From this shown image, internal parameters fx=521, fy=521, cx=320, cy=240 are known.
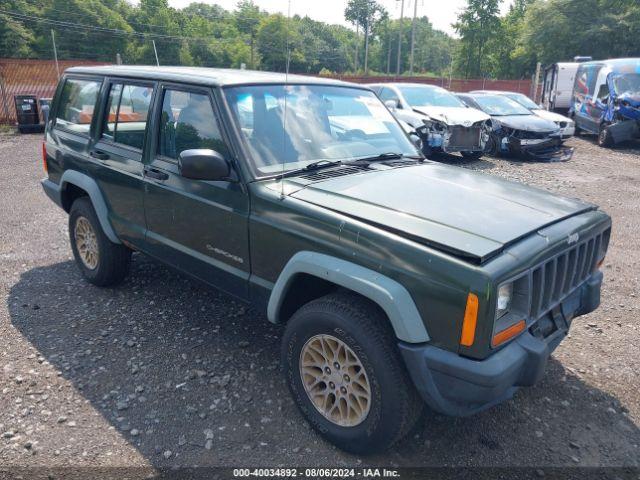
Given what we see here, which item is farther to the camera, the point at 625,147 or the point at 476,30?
the point at 476,30

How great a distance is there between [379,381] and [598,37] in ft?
136

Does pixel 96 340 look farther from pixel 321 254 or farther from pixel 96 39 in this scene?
pixel 96 39

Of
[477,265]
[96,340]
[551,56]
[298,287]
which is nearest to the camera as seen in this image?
[477,265]

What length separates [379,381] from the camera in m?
2.55

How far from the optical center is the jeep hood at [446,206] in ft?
8.22

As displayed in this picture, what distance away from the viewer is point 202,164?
2998mm

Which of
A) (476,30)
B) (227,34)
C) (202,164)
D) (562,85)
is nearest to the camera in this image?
(202,164)

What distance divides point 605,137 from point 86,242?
14231 mm

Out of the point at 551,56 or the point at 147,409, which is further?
the point at 551,56

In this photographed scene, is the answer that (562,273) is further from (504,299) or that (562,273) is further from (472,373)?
(472,373)

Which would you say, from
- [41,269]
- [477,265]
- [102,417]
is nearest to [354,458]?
[477,265]

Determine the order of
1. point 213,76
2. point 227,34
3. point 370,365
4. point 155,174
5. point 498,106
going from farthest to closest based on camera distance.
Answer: point 227,34, point 498,106, point 155,174, point 213,76, point 370,365

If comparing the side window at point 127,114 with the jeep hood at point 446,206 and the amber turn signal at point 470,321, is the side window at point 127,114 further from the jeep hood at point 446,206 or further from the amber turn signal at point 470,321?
the amber turn signal at point 470,321

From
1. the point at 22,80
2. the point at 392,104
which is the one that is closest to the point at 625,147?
the point at 392,104
